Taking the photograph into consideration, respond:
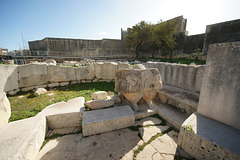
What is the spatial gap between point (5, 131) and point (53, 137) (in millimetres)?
816

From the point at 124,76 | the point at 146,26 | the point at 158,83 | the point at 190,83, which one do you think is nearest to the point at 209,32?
the point at 146,26

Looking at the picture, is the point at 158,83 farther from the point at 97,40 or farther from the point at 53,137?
the point at 97,40

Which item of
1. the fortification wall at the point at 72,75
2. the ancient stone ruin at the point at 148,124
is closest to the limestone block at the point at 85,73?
the fortification wall at the point at 72,75

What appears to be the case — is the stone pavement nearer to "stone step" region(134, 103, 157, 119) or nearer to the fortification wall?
"stone step" region(134, 103, 157, 119)

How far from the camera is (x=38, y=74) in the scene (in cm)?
529

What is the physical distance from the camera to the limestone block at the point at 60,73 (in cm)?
556

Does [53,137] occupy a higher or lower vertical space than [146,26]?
lower

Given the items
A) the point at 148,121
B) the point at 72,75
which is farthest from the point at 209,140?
the point at 72,75

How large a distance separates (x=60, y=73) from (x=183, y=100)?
6244mm

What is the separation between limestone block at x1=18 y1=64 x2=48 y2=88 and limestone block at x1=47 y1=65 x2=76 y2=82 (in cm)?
24

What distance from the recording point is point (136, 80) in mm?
2514

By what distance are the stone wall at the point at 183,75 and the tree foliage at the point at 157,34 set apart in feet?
41.1

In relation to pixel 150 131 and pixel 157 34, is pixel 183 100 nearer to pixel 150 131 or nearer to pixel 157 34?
pixel 150 131

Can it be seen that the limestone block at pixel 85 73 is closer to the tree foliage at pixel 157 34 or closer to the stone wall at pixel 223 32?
the tree foliage at pixel 157 34
